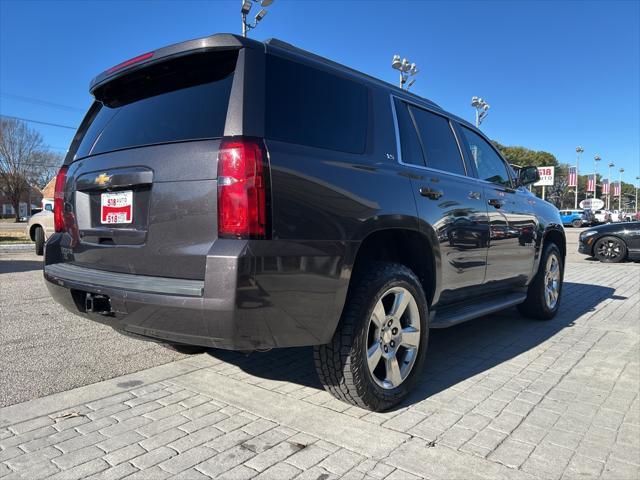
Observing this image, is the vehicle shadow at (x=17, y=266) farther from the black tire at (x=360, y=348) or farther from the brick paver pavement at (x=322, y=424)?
the black tire at (x=360, y=348)

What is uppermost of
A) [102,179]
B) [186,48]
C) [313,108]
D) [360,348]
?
[186,48]

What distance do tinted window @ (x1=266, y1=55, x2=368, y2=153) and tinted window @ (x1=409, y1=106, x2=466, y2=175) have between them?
0.78m

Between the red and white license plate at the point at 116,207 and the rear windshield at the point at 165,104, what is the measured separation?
1.01 ft

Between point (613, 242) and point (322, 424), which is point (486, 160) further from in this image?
point (613, 242)

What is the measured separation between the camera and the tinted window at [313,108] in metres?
2.51

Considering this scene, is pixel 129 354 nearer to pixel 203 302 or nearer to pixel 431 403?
pixel 203 302

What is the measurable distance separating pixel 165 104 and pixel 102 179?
1.88 feet

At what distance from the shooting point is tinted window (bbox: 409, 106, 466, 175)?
12.3ft

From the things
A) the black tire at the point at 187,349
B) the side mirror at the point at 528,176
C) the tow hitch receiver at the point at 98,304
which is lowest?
the black tire at the point at 187,349

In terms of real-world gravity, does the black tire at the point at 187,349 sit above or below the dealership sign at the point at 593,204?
below

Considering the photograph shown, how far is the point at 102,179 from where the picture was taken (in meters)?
2.82

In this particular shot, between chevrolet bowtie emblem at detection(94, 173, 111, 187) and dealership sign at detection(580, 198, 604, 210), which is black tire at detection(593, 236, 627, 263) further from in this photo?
dealership sign at detection(580, 198, 604, 210)

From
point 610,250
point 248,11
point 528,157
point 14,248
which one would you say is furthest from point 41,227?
point 528,157

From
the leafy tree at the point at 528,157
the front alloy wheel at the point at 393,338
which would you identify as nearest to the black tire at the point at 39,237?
the front alloy wheel at the point at 393,338
